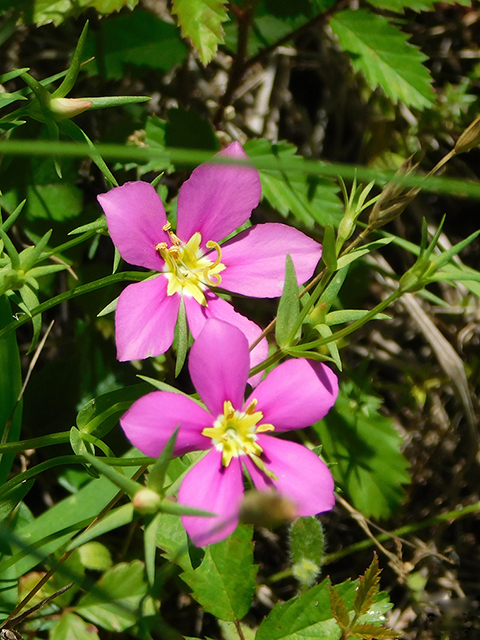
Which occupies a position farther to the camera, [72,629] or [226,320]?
[72,629]

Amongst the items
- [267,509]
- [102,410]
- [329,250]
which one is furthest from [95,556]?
[267,509]

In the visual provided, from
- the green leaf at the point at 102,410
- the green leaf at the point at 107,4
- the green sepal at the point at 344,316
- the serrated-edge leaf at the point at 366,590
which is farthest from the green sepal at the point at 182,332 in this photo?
the green leaf at the point at 107,4

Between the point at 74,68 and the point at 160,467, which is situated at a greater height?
the point at 74,68

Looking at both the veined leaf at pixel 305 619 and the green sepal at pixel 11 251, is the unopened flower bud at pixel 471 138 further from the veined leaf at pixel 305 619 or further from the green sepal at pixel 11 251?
the veined leaf at pixel 305 619

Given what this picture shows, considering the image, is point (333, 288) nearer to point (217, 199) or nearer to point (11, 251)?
point (217, 199)

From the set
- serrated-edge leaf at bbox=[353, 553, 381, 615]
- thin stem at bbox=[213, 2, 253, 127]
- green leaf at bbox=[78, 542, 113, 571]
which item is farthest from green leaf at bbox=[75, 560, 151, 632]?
thin stem at bbox=[213, 2, 253, 127]

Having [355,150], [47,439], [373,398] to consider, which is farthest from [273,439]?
[355,150]
